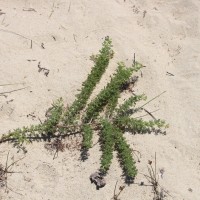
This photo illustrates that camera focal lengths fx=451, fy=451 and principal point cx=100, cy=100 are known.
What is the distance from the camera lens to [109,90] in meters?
6.00

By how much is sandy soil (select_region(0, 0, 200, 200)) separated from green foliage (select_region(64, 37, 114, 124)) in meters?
0.27

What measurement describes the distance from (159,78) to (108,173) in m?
1.57

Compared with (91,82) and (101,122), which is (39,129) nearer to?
(101,122)

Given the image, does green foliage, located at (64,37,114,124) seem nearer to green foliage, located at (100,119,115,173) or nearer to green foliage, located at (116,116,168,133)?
green foliage, located at (100,119,115,173)

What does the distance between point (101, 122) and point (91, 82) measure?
1.89ft

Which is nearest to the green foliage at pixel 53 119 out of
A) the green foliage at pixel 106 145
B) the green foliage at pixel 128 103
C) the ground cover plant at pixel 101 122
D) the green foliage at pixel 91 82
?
the ground cover plant at pixel 101 122

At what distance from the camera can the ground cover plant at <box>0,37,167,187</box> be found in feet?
19.0

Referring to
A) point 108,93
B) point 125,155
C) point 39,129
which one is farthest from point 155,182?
point 39,129

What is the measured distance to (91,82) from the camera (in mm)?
6102

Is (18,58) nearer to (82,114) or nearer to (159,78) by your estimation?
(82,114)

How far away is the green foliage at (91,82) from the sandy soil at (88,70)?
27 cm

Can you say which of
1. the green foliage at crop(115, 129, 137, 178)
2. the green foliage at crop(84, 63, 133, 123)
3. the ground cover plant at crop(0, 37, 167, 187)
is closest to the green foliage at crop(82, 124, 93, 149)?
the ground cover plant at crop(0, 37, 167, 187)

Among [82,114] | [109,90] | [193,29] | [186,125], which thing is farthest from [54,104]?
[193,29]

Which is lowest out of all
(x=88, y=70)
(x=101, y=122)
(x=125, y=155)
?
(x=125, y=155)
